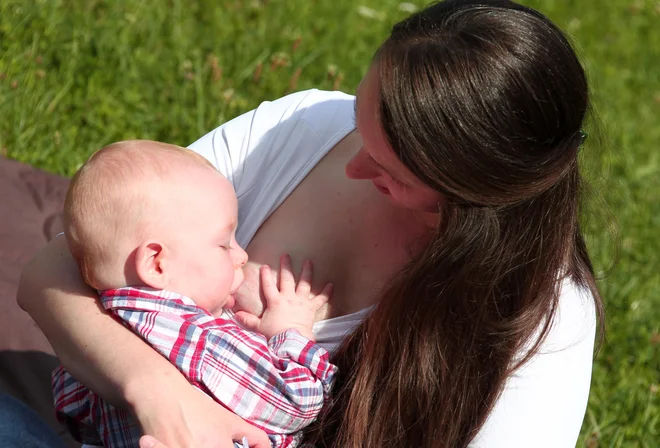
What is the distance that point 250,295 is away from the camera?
2414mm

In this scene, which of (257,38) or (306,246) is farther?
(257,38)

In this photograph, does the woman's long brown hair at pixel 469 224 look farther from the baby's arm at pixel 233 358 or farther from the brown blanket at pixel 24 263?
the brown blanket at pixel 24 263

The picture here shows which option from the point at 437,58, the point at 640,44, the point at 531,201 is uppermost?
the point at 437,58

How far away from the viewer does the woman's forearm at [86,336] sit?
2.09 metres

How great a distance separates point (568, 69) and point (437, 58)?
0.29m

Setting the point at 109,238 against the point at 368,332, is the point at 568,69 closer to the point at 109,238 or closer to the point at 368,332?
the point at 368,332

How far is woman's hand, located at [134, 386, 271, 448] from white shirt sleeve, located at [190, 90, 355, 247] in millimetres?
582

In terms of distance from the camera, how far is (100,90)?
13.7 ft

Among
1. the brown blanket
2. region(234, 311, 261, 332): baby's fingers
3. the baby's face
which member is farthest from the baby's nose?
the brown blanket

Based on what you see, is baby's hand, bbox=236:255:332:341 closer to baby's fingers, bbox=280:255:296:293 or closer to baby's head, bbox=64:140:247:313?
baby's fingers, bbox=280:255:296:293

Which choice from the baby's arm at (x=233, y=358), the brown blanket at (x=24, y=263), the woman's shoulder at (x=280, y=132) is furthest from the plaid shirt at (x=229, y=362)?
the brown blanket at (x=24, y=263)

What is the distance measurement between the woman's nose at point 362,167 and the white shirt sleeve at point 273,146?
0.30 m

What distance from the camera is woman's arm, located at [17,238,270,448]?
6.66 ft

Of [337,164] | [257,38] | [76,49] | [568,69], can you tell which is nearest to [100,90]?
[76,49]
